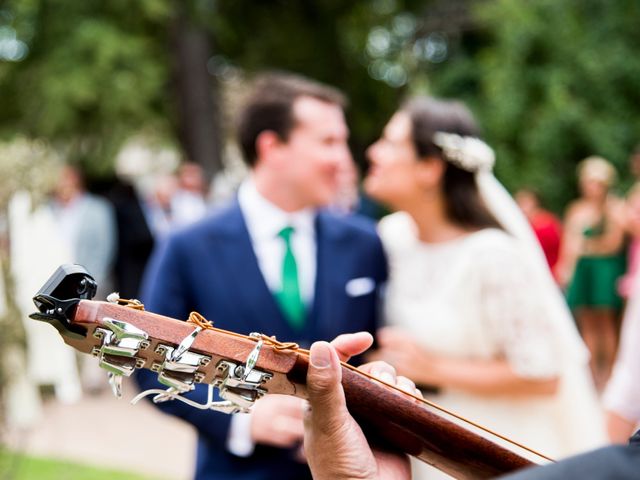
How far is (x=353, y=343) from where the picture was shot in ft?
5.71

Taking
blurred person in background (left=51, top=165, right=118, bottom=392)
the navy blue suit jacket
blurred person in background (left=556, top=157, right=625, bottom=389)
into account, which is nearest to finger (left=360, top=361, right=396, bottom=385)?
the navy blue suit jacket

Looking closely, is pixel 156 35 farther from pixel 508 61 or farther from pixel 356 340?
pixel 356 340

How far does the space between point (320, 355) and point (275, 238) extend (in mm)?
1969

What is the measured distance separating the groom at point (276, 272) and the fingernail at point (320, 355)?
149 centimetres

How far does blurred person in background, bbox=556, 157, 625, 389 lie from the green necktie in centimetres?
692

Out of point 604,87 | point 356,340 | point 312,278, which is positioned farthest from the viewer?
point 604,87

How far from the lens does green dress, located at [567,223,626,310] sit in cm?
1001

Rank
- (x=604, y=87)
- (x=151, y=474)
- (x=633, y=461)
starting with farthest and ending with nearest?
(x=604, y=87)
(x=151, y=474)
(x=633, y=461)

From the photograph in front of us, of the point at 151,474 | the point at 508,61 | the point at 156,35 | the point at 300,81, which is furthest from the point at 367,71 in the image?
the point at 300,81

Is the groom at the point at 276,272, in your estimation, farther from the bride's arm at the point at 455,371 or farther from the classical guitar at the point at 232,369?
the classical guitar at the point at 232,369

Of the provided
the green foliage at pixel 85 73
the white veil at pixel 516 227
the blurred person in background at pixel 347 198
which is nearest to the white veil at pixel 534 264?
the white veil at pixel 516 227

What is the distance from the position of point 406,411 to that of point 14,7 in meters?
14.5

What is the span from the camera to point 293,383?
158 centimetres

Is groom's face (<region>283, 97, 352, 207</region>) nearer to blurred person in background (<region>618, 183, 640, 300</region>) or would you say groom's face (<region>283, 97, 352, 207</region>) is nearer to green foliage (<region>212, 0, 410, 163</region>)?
blurred person in background (<region>618, 183, 640, 300</region>)
